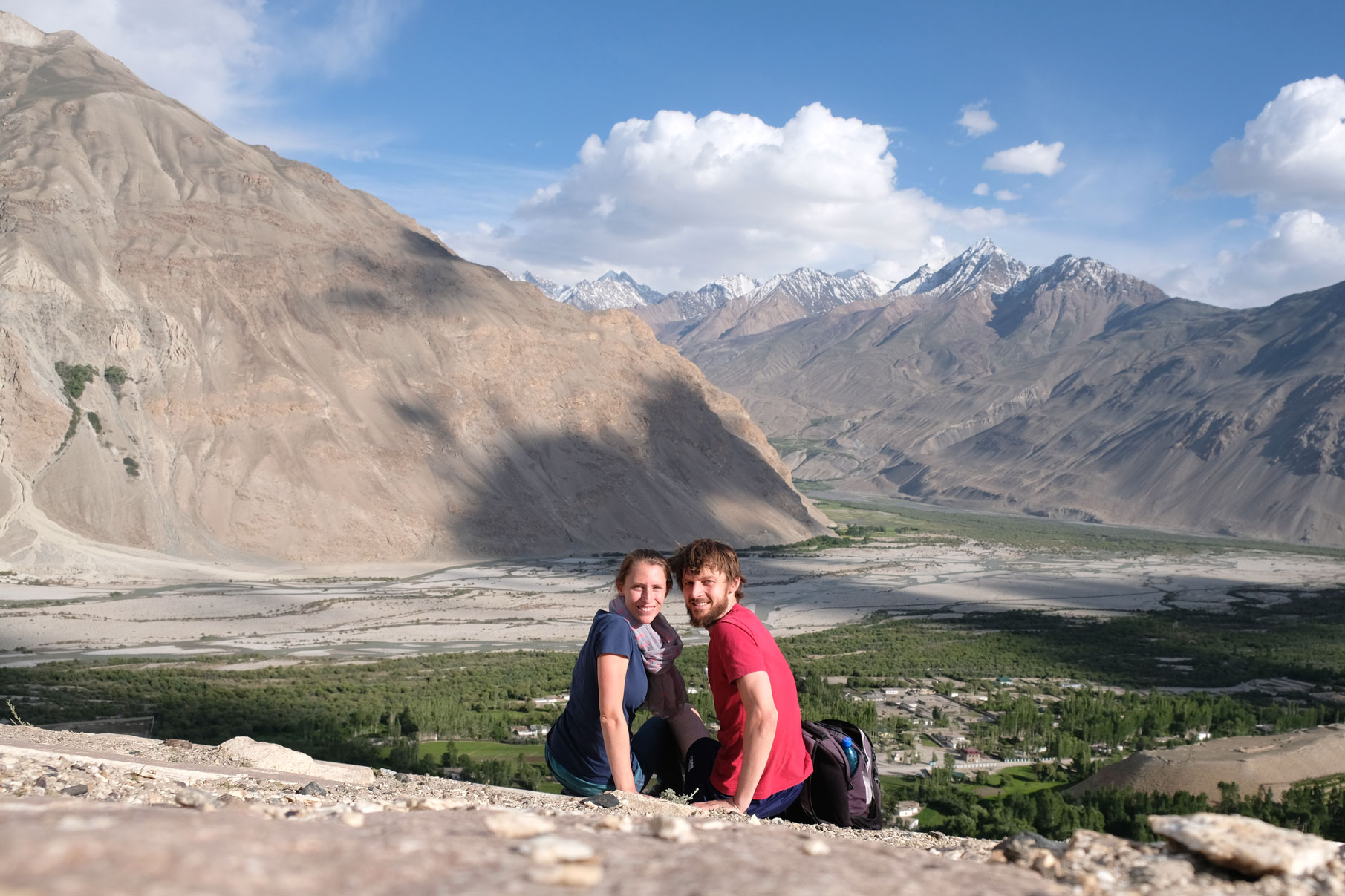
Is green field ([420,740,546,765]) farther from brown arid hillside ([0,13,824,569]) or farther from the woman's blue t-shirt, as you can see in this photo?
brown arid hillside ([0,13,824,569])

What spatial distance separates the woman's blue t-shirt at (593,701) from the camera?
5465mm

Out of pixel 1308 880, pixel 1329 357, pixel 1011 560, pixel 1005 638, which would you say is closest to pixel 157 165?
pixel 1005 638

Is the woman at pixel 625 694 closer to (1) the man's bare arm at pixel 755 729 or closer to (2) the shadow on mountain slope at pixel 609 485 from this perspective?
(1) the man's bare arm at pixel 755 729

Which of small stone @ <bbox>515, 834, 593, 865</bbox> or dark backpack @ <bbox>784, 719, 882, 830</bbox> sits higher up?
small stone @ <bbox>515, 834, 593, 865</bbox>

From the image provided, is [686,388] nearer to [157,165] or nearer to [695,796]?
[157,165]

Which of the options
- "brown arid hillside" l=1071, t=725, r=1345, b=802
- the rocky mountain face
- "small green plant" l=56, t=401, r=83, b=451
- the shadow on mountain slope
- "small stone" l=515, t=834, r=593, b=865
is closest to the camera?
"small stone" l=515, t=834, r=593, b=865

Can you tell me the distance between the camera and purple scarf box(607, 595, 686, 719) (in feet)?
18.8

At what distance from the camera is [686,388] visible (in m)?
94.8

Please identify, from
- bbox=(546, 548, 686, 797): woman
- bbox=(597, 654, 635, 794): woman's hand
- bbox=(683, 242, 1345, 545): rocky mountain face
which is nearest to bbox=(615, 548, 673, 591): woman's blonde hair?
bbox=(546, 548, 686, 797): woman

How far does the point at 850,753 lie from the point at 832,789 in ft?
0.94

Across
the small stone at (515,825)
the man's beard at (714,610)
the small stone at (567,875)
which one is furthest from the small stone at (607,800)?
the small stone at (567,875)

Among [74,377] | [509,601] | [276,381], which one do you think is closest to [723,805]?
[509,601]

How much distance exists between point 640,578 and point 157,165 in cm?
8729

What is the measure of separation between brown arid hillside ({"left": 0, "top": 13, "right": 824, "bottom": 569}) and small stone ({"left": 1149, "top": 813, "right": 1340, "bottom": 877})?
59.9 metres
